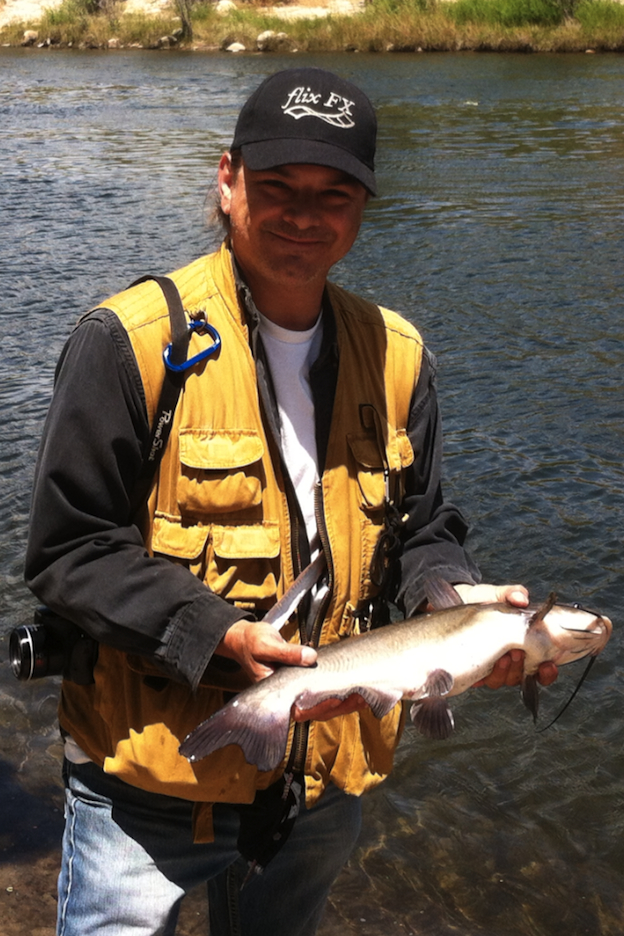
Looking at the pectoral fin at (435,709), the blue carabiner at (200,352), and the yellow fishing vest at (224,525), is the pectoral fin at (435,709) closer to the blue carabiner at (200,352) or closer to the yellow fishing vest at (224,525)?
the yellow fishing vest at (224,525)

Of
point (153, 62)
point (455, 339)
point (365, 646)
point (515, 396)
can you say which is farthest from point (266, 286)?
point (153, 62)

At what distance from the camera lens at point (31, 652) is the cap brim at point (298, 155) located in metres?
1.17

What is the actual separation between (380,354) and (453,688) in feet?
2.78

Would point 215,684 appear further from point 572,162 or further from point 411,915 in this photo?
point 572,162

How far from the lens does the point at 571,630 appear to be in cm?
272

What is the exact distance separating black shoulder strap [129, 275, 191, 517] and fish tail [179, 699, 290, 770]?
0.52 metres

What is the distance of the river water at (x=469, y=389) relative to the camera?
183 inches

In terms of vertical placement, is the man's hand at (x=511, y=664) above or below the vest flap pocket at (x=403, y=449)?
below

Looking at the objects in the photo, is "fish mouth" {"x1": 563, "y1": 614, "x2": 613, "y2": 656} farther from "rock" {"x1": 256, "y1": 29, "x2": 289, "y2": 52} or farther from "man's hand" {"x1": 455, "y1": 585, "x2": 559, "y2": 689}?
"rock" {"x1": 256, "y1": 29, "x2": 289, "y2": 52}

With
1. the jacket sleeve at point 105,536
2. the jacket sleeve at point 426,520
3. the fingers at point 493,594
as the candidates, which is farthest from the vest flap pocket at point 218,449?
the fingers at point 493,594

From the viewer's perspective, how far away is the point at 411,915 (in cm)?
438

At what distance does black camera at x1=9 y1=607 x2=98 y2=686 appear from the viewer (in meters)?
2.68

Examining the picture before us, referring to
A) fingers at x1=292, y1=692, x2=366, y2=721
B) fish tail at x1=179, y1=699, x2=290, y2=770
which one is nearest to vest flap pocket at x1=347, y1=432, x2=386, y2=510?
fingers at x1=292, y1=692, x2=366, y2=721

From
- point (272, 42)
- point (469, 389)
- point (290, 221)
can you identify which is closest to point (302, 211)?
point (290, 221)
